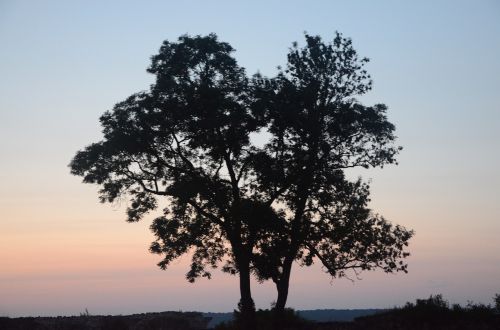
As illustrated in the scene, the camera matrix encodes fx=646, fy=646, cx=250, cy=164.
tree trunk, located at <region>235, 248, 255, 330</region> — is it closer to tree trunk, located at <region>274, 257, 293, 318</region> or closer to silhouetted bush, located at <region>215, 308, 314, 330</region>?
silhouetted bush, located at <region>215, 308, 314, 330</region>

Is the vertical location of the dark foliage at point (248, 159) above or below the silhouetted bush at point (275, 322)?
above

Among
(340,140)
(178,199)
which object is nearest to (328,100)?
(340,140)

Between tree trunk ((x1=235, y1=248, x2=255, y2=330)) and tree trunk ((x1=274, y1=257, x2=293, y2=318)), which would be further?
tree trunk ((x1=274, y1=257, x2=293, y2=318))

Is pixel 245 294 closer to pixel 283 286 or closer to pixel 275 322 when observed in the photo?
pixel 283 286

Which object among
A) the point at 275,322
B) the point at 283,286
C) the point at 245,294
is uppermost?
the point at 283,286

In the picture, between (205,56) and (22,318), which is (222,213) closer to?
(205,56)

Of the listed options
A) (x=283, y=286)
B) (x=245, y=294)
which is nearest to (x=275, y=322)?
(x=283, y=286)

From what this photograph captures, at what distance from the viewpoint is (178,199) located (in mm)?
38000

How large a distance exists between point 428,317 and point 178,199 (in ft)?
50.6

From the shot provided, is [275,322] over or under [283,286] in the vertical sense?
under

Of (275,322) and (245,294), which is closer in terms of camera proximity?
(245,294)

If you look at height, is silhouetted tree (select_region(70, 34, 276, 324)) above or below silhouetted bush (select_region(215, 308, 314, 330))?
above

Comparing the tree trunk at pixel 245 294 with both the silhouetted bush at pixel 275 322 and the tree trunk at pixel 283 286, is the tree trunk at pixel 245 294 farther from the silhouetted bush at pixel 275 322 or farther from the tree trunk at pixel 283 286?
the tree trunk at pixel 283 286

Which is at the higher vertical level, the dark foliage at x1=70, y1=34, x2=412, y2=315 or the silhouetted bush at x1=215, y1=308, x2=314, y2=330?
the dark foliage at x1=70, y1=34, x2=412, y2=315
